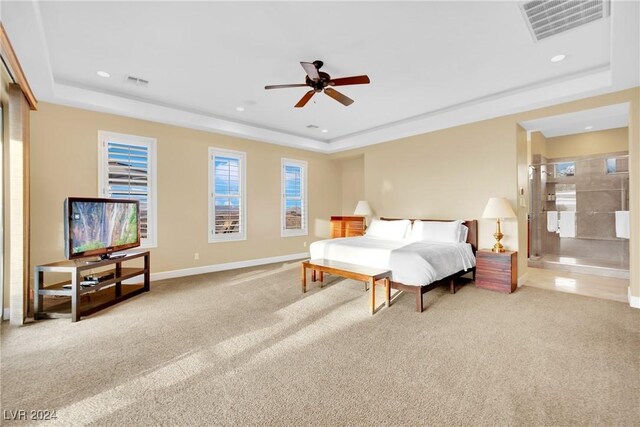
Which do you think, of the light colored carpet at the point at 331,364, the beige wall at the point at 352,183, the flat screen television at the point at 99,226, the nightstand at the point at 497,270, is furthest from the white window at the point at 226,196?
the nightstand at the point at 497,270

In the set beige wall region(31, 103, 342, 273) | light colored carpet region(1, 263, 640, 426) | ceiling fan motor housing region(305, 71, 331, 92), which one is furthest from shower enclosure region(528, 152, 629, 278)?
ceiling fan motor housing region(305, 71, 331, 92)

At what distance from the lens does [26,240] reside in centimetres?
316

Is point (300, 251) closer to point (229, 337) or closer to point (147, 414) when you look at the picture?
point (229, 337)

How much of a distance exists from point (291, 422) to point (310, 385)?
13.7 inches

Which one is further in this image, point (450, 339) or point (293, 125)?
point (293, 125)

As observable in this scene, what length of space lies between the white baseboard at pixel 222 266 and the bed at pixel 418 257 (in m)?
1.95

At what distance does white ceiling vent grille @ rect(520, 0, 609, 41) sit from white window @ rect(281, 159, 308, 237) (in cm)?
507

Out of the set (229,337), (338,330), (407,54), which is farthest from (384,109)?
(229,337)

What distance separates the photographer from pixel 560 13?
2.54 m

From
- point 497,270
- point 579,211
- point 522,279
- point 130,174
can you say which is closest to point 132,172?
point 130,174

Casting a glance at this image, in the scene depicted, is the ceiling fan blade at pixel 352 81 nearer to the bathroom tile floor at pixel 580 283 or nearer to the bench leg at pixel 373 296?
the bench leg at pixel 373 296

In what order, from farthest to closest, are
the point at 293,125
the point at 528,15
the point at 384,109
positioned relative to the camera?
the point at 293,125, the point at 384,109, the point at 528,15

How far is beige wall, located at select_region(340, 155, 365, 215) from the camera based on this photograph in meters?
7.71

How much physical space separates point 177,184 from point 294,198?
8.95ft
